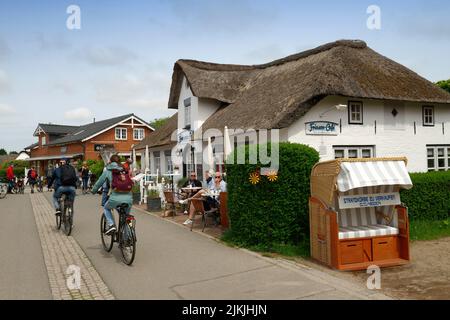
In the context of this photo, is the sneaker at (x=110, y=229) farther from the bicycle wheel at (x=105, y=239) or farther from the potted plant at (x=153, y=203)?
the potted plant at (x=153, y=203)

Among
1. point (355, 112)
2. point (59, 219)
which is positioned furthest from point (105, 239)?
point (355, 112)

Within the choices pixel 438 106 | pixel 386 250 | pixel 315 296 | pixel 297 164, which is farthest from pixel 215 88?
pixel 315 296

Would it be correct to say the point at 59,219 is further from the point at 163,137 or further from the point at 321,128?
the point at 163,137

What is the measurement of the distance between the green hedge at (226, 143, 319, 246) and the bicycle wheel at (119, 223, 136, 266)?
2304 mm

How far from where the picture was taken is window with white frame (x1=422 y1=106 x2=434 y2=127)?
1577cm

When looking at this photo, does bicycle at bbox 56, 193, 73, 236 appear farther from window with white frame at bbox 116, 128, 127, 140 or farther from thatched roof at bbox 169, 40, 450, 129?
window with white frame at bbox 116, 128, 127, 140

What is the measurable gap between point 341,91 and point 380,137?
2.85 metres

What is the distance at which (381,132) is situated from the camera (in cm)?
1482

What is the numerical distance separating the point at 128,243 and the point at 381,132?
10.8m

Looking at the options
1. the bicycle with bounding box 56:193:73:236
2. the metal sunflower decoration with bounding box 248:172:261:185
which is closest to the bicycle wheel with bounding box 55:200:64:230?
the bicycle with bounding box 56:193:73:236

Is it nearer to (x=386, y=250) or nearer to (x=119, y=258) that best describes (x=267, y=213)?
(x=386, y=250)

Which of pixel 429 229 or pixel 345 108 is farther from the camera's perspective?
pixel 345 108

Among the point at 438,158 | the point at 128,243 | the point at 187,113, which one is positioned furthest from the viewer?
the point at 187,113

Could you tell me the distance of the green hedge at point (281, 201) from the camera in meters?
7.87
